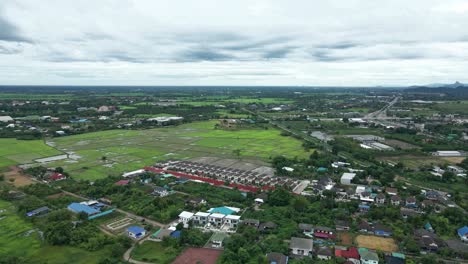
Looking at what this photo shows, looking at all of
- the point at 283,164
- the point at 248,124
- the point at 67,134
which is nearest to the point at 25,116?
the point at 67,134

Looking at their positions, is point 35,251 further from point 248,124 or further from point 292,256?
point 248,124

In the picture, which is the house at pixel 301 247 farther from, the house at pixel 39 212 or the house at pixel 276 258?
the house at pixel 39 212

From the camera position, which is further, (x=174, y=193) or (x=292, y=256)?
(x=174, y=193)

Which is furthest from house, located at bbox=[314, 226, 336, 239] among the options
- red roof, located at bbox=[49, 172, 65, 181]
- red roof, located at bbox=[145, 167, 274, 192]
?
red roof, located at bbox=[49, 172, 65, 181]

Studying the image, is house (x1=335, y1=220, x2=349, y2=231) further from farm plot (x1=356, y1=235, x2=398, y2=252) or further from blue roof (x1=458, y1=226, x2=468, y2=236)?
blue roof (x1=458, y1=226, x2=468, y2=236)

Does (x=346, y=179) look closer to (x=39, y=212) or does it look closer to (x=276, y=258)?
(x=276, y=258)

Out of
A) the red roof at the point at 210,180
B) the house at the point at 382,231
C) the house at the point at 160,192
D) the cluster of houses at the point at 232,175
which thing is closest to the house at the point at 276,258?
the house at the point at 382,231
